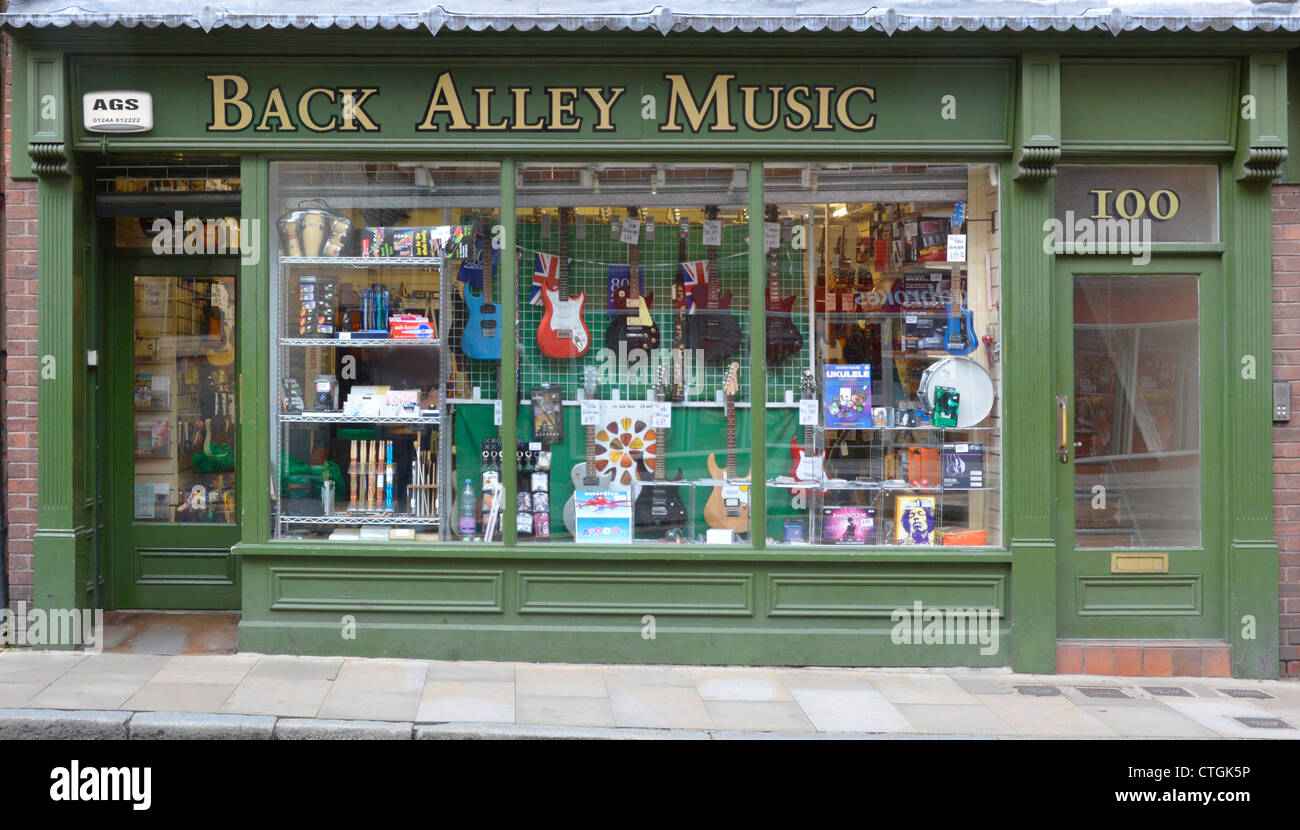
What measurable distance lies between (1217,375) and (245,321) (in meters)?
6.67

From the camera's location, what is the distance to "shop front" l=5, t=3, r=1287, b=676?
748cm

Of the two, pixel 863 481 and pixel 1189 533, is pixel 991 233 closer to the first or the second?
pixel 863 481

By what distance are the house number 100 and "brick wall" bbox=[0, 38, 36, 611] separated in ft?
23.9

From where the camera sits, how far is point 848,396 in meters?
8.01

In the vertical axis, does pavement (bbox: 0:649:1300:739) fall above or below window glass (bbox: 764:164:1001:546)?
below

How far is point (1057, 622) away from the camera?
7.63 metres

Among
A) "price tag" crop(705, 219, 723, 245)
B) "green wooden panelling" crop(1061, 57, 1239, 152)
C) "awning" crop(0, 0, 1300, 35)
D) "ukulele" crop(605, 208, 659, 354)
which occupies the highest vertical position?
"awning" crop(0, 0, 1300, 35)

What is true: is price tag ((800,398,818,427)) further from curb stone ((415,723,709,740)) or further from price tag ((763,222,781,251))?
curb stone ((415,723,709,740))

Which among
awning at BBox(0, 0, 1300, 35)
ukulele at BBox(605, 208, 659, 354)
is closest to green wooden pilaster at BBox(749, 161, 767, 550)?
ukulele at BBox(605, 208, 659, 354)

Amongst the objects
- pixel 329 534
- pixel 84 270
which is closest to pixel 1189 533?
pixel 329 534

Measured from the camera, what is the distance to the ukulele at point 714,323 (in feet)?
26.1

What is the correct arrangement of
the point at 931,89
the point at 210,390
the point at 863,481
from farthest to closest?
the point at 210,390
the point at 863,481
the point at 931,89

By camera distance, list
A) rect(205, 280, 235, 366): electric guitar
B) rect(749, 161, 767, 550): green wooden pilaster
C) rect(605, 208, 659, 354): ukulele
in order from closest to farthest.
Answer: rect(749, 161, 767, 550): green wooden pilaster → rect(605, 208, 659, 354): ukulele → rect(205, 280, 235, 366): electric guitar

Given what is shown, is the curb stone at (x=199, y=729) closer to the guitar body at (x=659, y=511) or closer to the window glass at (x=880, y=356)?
the guitar body at (x=659, y=511)
